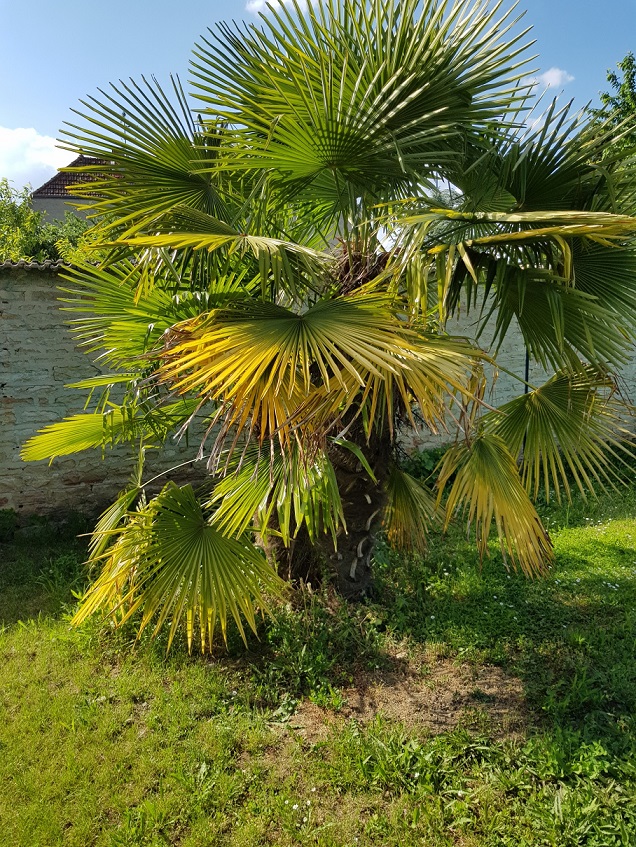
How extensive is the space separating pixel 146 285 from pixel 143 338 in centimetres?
34

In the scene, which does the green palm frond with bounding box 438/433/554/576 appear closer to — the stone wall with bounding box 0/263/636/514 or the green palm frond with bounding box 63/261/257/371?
the green palm frond with bounding box 63/261/257/371

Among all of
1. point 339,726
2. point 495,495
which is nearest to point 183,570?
point 339,726

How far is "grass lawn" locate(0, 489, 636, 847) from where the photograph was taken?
2244 millimetres

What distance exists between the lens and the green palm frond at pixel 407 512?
3580 mm

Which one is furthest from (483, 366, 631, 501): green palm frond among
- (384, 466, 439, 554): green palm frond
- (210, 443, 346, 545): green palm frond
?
(210, 443, 346, 545): green palm frond

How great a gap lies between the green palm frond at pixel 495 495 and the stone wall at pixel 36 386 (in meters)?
3.68

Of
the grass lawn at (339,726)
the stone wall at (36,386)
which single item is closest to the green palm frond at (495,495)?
the grass lawn at (339,726)

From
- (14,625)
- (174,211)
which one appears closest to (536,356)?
(174,211)

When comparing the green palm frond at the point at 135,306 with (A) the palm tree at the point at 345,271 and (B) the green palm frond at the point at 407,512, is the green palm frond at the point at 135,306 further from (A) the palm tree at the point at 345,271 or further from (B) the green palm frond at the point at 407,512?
(B) the green palm frond at the point at 407,512

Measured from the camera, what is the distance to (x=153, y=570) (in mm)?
2883

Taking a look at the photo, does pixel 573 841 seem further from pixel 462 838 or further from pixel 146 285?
pixel 146 285

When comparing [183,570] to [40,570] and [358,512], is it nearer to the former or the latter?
[358,512]

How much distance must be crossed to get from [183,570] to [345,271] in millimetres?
1720

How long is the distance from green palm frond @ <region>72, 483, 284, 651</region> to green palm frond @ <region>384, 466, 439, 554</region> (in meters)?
0.89
